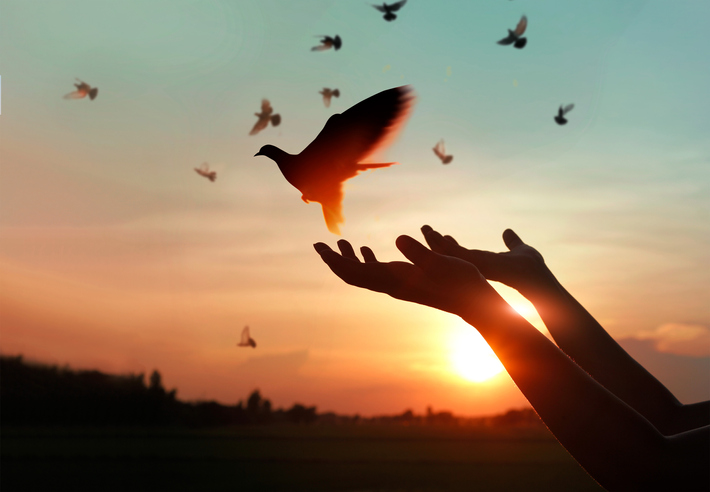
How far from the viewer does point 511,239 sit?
3.27 meters

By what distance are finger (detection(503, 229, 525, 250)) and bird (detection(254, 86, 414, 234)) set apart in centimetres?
97

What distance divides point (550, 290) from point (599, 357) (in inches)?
16.3

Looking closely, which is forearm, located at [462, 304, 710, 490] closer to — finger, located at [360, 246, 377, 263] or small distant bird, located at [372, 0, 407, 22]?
finger, located at [360, 246, 377, 263]

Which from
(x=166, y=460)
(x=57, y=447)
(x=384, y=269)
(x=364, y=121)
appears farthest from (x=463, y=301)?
(x=57, y=447)

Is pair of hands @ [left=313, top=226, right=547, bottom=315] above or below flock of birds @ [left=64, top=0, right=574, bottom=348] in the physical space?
below

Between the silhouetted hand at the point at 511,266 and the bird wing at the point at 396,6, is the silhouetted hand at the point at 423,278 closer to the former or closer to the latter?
the silhouetted hand at the point at 511,266

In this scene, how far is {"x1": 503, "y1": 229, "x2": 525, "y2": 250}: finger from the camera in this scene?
320 cm

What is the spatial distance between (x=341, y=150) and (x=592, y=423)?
197 cm

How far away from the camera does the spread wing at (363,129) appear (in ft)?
9.17

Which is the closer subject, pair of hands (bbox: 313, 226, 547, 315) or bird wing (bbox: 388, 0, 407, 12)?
pair of hands (bbox: 313, 226, 547, 315)

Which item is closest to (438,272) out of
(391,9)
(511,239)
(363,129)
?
(363,129)

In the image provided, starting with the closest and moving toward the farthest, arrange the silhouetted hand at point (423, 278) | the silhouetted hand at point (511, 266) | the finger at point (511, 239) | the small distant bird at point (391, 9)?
the silhouetted hand at point (423, 278) → the silhouetted hand at point (511, 266) → the finger at point (511, 239) → the small distant bird at point (391, 9)

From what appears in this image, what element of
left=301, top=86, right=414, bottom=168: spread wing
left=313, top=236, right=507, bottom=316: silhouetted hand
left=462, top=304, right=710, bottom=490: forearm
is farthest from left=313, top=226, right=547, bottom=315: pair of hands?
left=301, top=86, right=414, bottom=168: spread wing

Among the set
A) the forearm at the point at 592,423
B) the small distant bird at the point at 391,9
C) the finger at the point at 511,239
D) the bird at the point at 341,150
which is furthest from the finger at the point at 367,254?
the small distant bird at the point at 391,9
